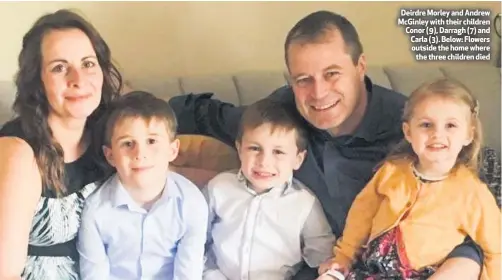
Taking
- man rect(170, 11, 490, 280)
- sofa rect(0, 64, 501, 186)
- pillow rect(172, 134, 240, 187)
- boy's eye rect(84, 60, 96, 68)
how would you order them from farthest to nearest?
1. sofa rect(0, 64, 501, 186)
2. pillow rect(172, 134, 240, 187)
3. man rect(170, 11, 490, 280)
4. boy's eye rect(84, 60, 96, 68)

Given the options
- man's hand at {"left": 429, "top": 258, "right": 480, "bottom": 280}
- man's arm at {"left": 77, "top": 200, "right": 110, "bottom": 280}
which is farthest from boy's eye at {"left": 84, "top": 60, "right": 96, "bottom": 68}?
man's hand at {"left": 429, "top": 258, "right": 480, "bottom": 280}

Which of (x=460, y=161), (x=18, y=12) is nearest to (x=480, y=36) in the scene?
(x=460, y=161)

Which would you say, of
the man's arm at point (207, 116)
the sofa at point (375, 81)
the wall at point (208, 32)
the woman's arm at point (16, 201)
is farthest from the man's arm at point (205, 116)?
the woman's arm at point (16, 201)

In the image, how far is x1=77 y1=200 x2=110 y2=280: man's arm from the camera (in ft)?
4.90

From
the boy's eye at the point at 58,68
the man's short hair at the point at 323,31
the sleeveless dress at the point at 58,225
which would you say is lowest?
the sleeveless dress at the point at 58,225

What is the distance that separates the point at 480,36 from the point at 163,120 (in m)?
0.88

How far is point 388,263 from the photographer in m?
1.46

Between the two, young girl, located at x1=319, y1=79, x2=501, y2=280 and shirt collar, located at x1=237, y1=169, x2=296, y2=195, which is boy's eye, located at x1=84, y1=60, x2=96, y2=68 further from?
young girl, located at x1=319, y1=79, x2=501, y2=280

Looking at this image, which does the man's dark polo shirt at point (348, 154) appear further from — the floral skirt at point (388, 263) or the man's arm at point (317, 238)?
the floral skirt at point (388, 263)

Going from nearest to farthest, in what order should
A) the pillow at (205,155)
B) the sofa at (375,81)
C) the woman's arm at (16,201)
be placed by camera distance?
the woman's arm at (16,201), the pillow at (205,155), the sofa at (375,81)

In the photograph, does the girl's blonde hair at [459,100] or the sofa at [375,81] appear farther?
the sofa at [375,81]

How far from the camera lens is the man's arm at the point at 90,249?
1493 millimetres

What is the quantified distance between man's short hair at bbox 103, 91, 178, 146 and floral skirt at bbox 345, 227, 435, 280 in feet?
1.57

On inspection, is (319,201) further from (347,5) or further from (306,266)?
(347,5)
